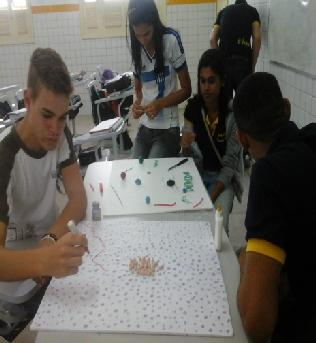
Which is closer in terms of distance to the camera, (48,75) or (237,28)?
(48,75)

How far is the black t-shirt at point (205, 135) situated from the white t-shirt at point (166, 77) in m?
0.15

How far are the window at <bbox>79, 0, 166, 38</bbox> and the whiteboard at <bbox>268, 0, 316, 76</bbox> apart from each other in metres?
2.98

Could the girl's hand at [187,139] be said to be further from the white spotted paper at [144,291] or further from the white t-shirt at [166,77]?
the white spotted paper at [144,291]

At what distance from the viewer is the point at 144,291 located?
0.92m

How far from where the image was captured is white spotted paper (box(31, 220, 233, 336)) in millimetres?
824

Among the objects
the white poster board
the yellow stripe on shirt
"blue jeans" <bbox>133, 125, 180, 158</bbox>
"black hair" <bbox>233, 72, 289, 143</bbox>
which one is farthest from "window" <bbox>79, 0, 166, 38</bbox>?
the yellow stripe on shirt

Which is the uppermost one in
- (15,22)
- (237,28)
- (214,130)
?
(15,22)

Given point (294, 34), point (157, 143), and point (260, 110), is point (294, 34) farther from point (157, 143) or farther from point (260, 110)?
point (260, 110)

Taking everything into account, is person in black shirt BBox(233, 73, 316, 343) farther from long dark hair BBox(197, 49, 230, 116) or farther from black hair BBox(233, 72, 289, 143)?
long dark hair BBox(197, 49, 230, 116)

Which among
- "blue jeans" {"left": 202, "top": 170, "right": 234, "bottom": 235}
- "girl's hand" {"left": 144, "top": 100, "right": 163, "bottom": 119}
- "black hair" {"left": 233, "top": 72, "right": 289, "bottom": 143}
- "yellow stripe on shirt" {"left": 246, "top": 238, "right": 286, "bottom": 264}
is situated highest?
"black hair" {"left": 233, "top": 72, "right": 289, "bottom": 143}

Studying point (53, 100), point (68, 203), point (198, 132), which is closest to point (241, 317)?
point (68, 203)

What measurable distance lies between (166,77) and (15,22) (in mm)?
4463

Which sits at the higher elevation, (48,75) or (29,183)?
(48,75)

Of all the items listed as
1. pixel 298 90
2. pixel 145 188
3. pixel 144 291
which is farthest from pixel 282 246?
pixel 298 90
